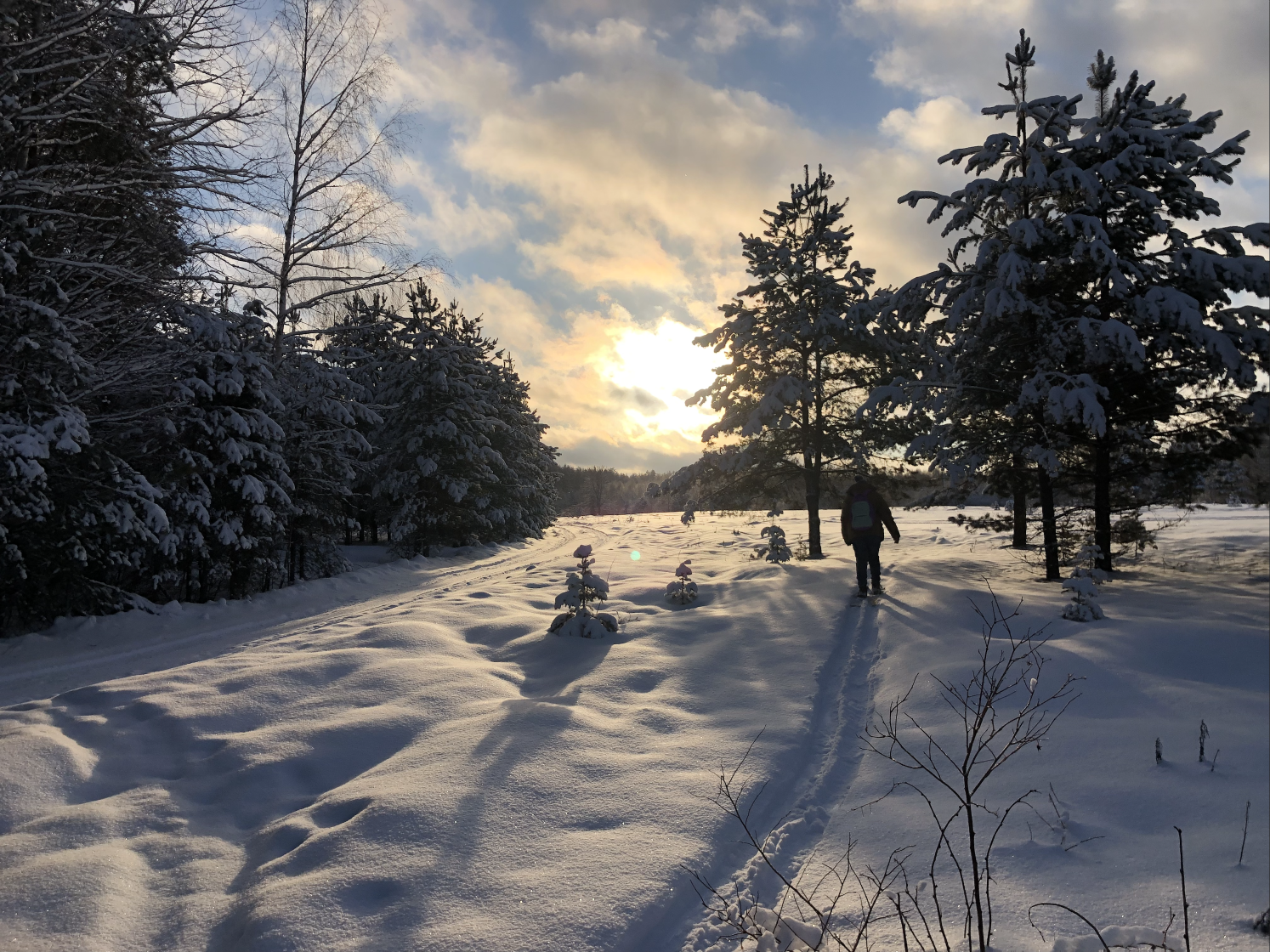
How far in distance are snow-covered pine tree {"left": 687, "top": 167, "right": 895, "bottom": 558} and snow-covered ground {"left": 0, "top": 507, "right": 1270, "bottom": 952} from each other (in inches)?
268

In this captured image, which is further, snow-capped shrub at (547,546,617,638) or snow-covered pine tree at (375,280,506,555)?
snow-covered pine tree at (375,280,506,555)

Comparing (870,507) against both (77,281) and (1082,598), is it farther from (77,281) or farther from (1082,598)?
(77,281)

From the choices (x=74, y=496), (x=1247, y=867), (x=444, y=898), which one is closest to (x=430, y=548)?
(x=74, y=496)

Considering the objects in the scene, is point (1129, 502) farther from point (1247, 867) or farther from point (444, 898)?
point (444, 898)

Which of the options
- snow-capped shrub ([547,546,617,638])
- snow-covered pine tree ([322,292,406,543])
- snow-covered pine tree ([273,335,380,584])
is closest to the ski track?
snow-capped shrub ([547,546,617,638])

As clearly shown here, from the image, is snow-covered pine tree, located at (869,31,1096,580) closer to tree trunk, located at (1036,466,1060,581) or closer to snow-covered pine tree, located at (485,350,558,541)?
tree trunk, located at (1036,466,1060,581)

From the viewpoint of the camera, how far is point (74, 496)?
7.79m

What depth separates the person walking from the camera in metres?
9.93

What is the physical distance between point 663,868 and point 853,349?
522 inches

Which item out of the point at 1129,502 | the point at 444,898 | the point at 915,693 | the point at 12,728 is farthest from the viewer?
the point at 1129,502

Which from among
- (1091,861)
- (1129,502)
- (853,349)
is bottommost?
(1091,861)

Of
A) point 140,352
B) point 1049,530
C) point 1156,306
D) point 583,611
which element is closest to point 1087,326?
point 1156,306

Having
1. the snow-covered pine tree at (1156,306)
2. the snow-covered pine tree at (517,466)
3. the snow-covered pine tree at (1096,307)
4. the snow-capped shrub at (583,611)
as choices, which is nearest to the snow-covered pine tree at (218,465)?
the snow-capped shrub at (583,611)

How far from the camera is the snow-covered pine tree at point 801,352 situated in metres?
14.4
